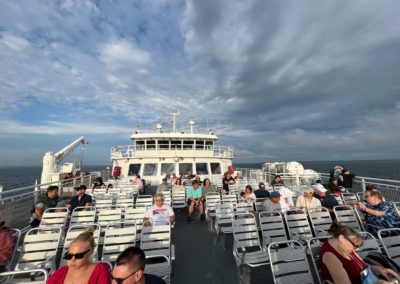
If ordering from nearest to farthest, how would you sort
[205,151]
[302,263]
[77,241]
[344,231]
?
[77,241]
[344,231]
[302,263]
[205,151]

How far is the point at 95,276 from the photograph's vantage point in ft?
7.67

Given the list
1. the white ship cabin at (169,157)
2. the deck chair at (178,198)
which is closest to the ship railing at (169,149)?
the white ship cabin at (169,157)

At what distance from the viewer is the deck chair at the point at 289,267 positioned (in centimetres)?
290

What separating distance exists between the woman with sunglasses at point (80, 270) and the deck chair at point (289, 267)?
6.53 ft

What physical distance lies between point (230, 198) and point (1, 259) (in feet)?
18.2

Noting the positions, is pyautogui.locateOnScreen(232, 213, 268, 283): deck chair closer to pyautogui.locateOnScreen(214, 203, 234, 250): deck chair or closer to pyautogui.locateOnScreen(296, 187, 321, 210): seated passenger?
pyautogui.locateOnScreen(214, 203, 234, 250): deck chair

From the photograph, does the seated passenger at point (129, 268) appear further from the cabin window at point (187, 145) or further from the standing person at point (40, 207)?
the cabin window at point (187, 145)

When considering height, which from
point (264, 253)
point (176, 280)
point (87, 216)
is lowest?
point (176, 280)

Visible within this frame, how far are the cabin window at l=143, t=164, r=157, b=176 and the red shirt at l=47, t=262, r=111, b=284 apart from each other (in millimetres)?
12093

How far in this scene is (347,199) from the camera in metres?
7.00

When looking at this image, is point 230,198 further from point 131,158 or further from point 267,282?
point 131,158

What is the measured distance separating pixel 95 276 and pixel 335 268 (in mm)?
2576

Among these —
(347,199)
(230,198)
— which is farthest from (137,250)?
(347,199)

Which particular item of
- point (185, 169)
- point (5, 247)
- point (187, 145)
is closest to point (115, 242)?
point (5, 247)
